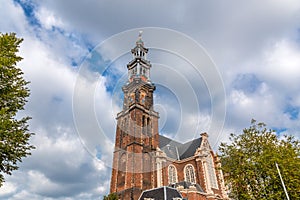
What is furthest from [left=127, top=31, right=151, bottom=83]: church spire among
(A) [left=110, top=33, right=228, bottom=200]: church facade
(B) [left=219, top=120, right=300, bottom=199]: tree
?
(B) [left=219, top=120, right=300, bottom=199]: tree

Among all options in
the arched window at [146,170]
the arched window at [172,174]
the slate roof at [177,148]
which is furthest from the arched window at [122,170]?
the arched window at [172,174]

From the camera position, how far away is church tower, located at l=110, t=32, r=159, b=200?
3606 centimetres

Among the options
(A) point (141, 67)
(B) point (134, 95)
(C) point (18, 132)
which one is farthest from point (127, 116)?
(C) point (18, 132)

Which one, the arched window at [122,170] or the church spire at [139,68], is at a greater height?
the church spire at [139,68]

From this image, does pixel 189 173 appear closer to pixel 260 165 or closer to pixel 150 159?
pixel 150 159

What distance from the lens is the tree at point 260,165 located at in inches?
699

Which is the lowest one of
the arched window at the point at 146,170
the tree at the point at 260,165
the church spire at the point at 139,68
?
the tree at the point at 260,165

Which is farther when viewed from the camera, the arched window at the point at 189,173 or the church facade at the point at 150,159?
the arched window at the point at 189,173

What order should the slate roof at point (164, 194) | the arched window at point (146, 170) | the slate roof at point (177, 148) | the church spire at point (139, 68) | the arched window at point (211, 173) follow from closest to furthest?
1. the slate roof at point (164, 194)
2. the arched window at point (146, 170)
3. the arched window at point (211, 173)
4. the slate roof at point (177, 148)
5. the church spire at point (139, 68)

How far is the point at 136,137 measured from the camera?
4034cm

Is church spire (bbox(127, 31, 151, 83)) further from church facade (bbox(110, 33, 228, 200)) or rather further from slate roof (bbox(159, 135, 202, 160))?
slate roof (bbox(159, 135, 202, 160))

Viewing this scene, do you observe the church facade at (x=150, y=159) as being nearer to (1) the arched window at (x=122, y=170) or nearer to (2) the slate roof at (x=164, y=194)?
(1) the arched window at (x=122, y=170)

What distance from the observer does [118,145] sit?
4291 centimetres

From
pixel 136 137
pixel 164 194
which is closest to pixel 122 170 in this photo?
pixel 136 137
